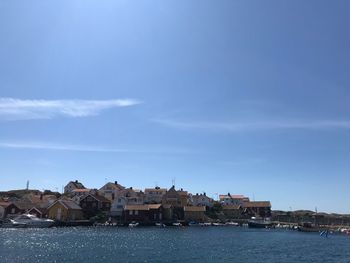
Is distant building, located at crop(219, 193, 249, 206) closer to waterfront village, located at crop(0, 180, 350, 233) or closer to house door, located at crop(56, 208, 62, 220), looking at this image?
waterfront village, located at crop(0, 180, 350, 233)

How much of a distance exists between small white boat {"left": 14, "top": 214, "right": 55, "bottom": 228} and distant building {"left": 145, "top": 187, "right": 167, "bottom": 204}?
41.8 metres

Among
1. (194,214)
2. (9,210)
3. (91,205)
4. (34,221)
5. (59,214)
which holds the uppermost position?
(91,205)

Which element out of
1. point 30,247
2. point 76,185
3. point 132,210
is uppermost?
point 76,185

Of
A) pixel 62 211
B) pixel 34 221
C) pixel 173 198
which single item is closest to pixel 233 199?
pixel 173 198

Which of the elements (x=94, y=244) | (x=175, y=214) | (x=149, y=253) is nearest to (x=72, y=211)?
(x=175, y=214)

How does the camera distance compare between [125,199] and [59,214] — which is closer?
[59,214]

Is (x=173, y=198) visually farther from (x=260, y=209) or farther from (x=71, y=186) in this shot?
(x=71, y=186)

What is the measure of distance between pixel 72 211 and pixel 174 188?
3739cm

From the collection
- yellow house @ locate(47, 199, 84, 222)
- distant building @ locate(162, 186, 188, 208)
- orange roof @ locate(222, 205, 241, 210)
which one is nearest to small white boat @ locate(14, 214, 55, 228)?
yellow house @ locate(47, 199, 84, 222)

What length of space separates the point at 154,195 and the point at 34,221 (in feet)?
160

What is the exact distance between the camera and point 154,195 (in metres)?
156

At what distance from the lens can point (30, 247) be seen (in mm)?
63969

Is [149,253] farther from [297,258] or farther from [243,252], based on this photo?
[297,258]

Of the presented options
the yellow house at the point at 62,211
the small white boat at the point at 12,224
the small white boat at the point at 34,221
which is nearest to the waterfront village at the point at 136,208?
the yellow house at the point at 62,211
